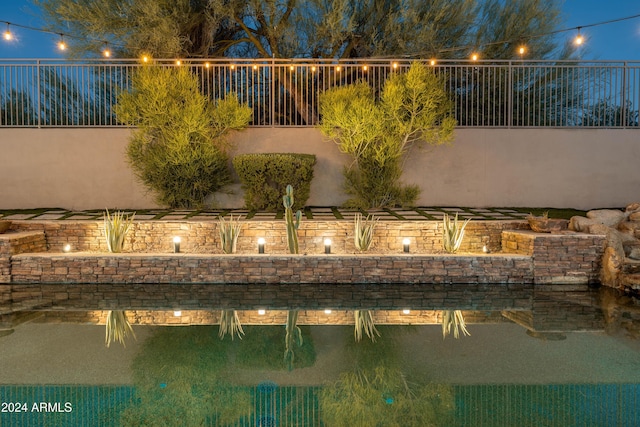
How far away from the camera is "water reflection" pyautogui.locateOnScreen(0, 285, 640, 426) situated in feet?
8.75

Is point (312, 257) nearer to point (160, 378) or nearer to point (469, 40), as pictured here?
point (160, 378)

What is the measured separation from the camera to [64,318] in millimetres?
4488

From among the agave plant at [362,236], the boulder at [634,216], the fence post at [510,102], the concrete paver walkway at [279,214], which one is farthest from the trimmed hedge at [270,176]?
the boulder at [634,216]

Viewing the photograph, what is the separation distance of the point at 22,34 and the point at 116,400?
32.7 feet

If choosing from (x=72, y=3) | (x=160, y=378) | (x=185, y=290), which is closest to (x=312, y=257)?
(x=185, y=290)

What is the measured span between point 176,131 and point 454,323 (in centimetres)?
589

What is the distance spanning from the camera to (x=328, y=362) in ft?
11.2

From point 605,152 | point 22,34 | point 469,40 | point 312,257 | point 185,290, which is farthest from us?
point 469,40

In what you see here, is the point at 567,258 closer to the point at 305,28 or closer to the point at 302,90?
the point at 302,90

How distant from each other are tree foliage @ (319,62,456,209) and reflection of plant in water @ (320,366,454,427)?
5729 millimetres

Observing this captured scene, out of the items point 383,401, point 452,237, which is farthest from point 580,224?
point 383,401

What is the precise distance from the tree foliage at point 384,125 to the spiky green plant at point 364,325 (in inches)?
169

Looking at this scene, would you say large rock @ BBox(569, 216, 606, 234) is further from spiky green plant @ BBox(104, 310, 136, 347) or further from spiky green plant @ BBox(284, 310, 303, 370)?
spiky green plant @ BBox(104, 310, 136, 347)

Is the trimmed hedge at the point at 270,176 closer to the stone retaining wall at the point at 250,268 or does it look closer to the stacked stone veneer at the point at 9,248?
the stone retaining wall at the point at 250,268
